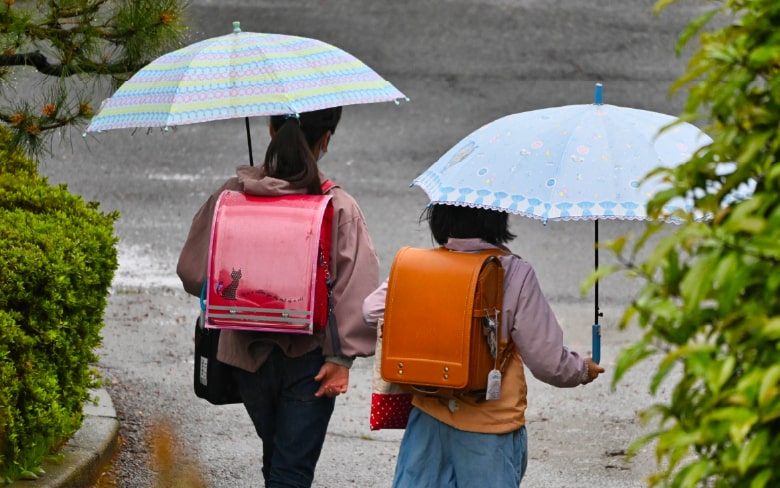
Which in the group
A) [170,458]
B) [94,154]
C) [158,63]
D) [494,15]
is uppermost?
[494,15]

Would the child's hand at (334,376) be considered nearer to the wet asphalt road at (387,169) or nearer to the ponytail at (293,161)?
the ponytail at (293,161)

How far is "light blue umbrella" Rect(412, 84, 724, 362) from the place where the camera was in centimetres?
362

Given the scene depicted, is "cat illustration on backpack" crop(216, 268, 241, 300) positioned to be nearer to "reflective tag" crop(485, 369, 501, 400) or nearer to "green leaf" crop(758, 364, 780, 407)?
"reflective tag" crop(485, 369, 501, 400)

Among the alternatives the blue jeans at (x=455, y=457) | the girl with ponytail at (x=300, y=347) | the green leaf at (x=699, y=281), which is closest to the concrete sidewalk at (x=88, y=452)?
the girl with ponytail at (x=300, y=347)

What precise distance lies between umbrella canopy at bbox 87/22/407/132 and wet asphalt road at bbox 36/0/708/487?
1.64 metres

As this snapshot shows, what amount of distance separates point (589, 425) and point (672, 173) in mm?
4284

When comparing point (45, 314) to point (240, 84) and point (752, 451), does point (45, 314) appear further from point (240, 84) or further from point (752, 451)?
point (752, 451)

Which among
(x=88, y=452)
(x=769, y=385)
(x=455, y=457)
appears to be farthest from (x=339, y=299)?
(x=769, y=385)

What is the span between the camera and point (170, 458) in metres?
5.61

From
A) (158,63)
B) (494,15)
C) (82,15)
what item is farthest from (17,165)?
(494,15)

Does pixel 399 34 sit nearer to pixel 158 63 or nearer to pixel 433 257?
pixel 158 63

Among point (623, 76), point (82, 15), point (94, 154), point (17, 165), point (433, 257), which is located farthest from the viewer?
point (623, 76)

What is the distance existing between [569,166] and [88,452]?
2657mm

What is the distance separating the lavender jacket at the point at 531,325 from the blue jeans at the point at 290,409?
30.3 inches
